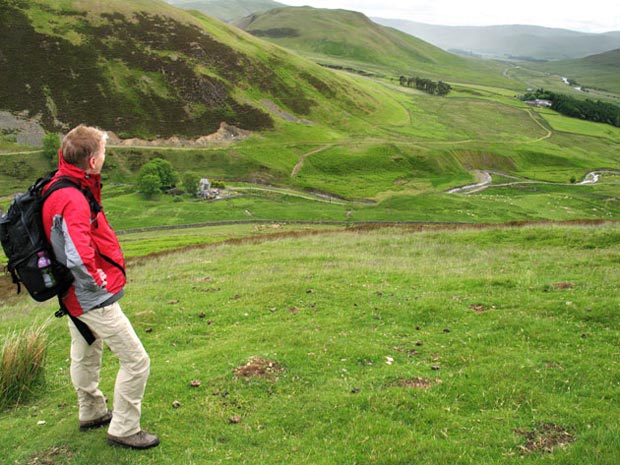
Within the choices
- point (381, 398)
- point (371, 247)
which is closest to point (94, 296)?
point (381, 398)

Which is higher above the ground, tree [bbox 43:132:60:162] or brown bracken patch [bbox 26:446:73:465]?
brown bracken patch [bbox 26:446:73:465]

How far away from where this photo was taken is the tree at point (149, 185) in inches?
4528

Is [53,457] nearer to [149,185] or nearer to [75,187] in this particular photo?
[75,187]

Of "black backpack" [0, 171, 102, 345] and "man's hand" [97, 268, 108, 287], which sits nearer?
"black backpack" [0, 171, 102, 345]

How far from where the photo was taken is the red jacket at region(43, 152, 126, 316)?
869 cm

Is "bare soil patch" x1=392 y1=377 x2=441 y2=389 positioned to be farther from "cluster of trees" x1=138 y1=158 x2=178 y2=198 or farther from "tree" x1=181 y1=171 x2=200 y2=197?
"tree" x1=181 y1=171 x2=200 y2=197

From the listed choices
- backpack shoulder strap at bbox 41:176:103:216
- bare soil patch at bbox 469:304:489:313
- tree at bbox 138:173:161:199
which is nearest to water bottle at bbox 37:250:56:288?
backpack shoulder strap at bbox 41:176:103:216

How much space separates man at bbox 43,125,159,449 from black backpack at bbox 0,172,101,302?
6.8 inches

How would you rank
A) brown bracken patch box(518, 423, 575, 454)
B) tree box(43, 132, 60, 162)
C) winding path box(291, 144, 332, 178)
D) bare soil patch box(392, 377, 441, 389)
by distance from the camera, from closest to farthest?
brown bracken patch box(518, 423, 575, 454), bare soil patch box(392, 377, 441, 389), tree box(43, 132, 60, 162), winding path box(291, 144, 332, 178)

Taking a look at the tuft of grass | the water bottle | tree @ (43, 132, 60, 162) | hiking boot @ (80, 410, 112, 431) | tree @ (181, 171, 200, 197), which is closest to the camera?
the water bottle

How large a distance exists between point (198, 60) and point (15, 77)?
59.7 m

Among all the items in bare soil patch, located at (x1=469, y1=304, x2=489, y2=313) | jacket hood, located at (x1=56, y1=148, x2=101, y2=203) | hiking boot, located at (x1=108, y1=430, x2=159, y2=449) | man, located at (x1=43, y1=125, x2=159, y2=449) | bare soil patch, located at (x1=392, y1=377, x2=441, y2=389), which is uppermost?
jacket hood, located at (x1=56, y1=148, x2=101, y2=203)

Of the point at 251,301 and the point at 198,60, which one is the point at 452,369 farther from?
the point at 198,60

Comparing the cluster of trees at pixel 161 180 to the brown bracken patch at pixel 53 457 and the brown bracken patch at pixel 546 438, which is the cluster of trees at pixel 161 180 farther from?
the brown bracken patch at pixel 546 438
